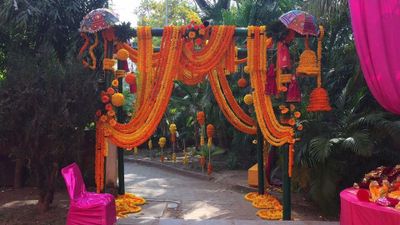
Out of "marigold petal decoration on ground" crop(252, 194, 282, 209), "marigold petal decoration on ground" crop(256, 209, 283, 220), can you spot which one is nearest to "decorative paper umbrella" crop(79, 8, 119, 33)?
"marigold petal decoration on ground" crop(256, 209, 283, 220)

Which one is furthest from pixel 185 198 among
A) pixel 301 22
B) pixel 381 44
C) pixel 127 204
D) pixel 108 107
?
pixel 381 44

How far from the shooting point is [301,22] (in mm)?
5656

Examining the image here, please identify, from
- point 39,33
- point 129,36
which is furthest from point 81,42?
point 129,36

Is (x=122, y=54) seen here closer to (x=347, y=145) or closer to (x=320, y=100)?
(x=320, y=100)

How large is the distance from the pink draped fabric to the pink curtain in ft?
3.11

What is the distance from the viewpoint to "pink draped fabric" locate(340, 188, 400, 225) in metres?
3.91

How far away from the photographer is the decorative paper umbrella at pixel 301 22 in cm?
563

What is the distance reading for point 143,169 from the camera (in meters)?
12.3

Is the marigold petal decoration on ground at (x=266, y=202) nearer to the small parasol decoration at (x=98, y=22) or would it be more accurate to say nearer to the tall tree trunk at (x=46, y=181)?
the tall tree trunk at (x=46, y=181)

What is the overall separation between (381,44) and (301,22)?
1.74 metres

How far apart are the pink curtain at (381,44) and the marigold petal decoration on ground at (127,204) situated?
401 cm

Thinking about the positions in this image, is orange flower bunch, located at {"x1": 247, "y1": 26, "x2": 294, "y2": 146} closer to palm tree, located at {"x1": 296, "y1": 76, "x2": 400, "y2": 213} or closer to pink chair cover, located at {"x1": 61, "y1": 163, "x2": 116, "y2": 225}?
palm tree, located at {"x1": 296, "y1": 76, "x2": 400, "y2": 213}

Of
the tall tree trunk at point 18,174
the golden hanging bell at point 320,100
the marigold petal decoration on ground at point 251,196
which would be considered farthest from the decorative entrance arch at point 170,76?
the tall tree trunk at point 18,174

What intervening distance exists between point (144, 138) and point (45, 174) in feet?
4.55
